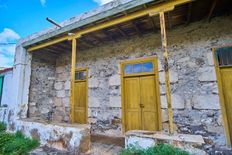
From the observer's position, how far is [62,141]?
2.94 m

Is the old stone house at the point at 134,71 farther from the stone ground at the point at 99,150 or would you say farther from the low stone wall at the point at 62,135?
the stone ground at the point at 99,150

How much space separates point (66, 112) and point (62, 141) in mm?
2421

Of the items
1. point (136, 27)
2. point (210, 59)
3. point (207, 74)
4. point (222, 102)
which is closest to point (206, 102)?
point (222, 102)

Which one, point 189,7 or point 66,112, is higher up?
point 189,7

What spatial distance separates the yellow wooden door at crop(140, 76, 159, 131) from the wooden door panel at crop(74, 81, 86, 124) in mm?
2174

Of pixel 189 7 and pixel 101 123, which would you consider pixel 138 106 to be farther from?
pixel 189 7

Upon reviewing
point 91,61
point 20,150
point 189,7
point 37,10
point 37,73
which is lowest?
point 20,150

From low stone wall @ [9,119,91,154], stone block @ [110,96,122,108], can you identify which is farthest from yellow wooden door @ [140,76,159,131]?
low stone wall @ [9,119,91,154]

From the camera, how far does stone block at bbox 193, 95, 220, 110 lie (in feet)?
10.0

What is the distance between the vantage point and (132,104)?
13.5ft

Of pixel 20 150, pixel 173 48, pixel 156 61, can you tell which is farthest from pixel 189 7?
pixel 20 150

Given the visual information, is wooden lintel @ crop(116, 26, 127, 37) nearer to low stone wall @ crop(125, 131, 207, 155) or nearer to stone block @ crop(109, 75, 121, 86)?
stone block @ crop(109, 75, 121, 86)

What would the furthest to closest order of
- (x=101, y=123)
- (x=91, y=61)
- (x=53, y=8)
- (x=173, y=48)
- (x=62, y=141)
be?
(x=53, y=8), (x=91, y=61), (x=101, y=123), (x=173, y=48), (x=62, y=141)

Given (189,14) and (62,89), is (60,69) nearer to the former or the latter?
(62,89)
